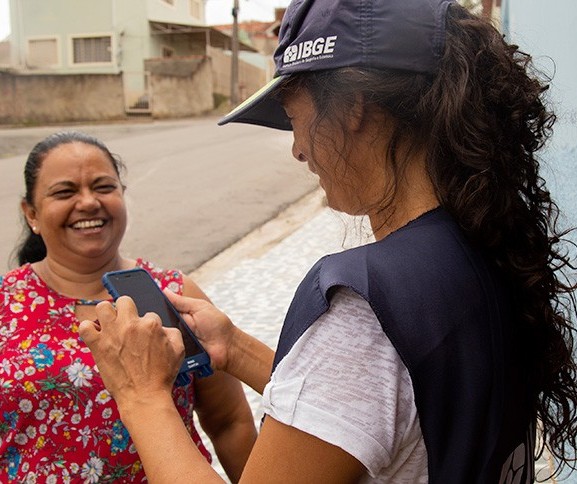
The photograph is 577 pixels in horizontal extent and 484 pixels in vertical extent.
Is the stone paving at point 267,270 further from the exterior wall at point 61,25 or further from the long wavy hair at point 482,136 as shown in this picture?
the exterior wall at point 61,25

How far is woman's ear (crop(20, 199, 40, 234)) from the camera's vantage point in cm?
248

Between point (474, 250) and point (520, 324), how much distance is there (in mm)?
161

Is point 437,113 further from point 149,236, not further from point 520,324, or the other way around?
point 149,236

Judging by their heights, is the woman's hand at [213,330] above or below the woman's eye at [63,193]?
Answer: below

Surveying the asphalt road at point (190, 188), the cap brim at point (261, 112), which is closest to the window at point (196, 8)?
the asphalt road at point (190, 188)

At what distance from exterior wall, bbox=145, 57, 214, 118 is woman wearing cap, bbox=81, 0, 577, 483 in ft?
85.4

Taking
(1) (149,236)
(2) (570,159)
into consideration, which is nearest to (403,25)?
(2) (570,159)

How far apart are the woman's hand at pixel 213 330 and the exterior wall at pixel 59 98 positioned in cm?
2514

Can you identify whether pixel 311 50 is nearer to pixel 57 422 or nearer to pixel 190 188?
pixel 57 422

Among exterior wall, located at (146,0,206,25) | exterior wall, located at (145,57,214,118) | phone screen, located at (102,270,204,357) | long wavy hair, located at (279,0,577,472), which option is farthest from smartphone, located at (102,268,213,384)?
exterior wall, located at (146,0,206,25)

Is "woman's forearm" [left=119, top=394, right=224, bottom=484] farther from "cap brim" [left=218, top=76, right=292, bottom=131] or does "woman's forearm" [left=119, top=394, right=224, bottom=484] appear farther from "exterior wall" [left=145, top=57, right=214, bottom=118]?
"exterior wall" [left=145, top=57, right=214, bottom=118]

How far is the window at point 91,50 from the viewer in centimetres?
2939

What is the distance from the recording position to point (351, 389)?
0.99 metres

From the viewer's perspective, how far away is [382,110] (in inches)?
44.4
